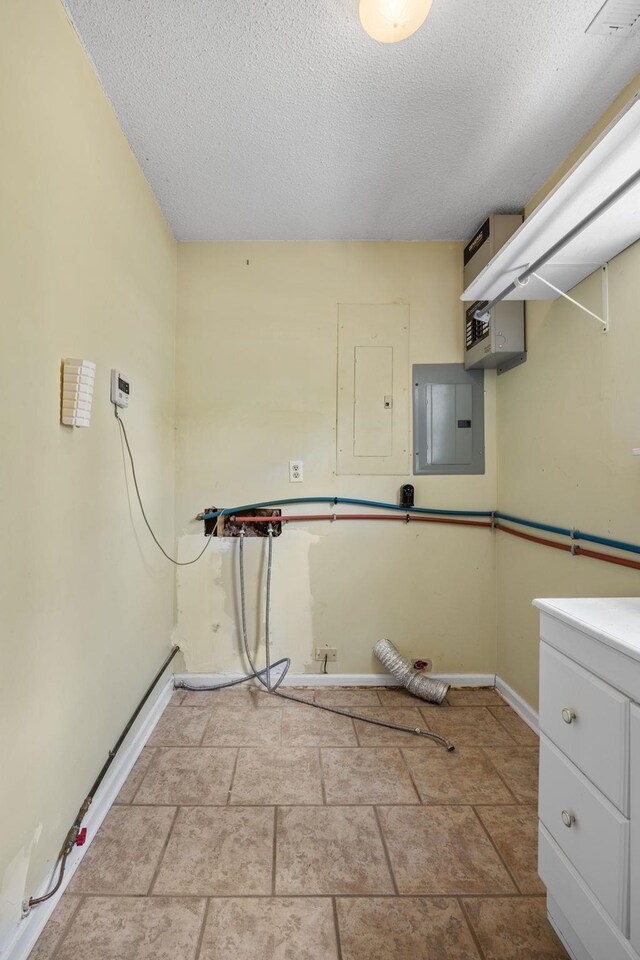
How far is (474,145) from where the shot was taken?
170cm

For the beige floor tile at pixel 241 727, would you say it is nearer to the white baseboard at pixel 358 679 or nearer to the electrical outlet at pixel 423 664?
the white baseboard at pixel 358 679

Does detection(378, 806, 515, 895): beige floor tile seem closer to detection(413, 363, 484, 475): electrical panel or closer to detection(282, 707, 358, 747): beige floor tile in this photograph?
detection(282, 707, 358, 747): beige floor tile

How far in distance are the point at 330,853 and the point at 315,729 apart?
659mm

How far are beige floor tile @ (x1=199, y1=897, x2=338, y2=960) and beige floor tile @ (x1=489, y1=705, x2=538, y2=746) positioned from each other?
1.17m

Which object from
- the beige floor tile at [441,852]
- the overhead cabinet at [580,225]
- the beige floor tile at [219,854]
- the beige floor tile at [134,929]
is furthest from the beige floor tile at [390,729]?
the overhead cabinet at [580,225]

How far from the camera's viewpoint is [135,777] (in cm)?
167

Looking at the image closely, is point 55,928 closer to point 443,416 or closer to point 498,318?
point 443,416

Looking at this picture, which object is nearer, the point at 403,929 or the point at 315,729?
the point at 403,929

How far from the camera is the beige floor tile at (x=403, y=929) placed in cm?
105

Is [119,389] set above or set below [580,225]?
below

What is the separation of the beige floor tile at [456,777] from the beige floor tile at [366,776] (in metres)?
0.05

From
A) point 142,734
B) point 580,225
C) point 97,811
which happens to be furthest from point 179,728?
point 580,225

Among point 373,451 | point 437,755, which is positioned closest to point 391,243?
point 373,451

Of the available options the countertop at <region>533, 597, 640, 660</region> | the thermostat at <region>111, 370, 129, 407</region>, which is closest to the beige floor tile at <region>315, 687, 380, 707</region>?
the countertop at <region>533, 597, 640, 660</region>
